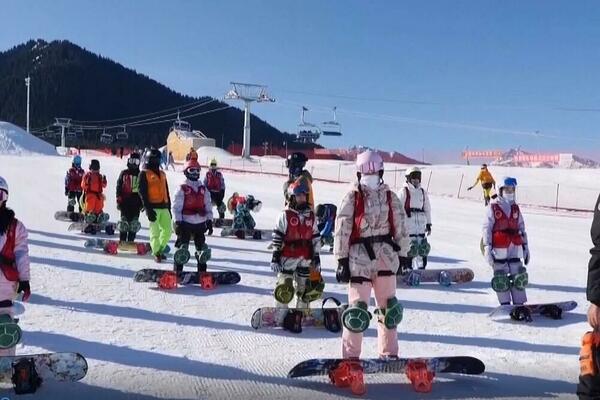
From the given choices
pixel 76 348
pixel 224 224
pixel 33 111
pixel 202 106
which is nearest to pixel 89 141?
pixel 33 111

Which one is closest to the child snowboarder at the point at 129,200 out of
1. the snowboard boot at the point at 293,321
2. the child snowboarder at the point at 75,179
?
the child snowboarder at the point at 75,179

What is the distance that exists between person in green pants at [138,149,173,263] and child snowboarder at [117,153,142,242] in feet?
6.25

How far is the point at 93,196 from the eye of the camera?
14750 mm

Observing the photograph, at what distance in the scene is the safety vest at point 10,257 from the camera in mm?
4895

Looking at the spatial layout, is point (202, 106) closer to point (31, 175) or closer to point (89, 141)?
point (89, 141)

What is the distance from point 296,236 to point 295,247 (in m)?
0.13

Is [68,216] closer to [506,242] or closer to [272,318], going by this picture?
[272,318]

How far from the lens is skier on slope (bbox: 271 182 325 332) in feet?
23.0

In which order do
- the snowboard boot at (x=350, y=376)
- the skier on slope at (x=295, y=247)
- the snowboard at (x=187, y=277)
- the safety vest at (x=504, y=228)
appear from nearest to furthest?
the snowboard boot at (x=350, y=376), the skier on slope at (x=295, y=247), the safety vest at (x=504, y=228), the snowboard at (x=187, y=277)

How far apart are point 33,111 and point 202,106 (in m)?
49.1

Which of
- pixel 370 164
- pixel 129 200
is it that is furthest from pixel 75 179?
pixel 370 164

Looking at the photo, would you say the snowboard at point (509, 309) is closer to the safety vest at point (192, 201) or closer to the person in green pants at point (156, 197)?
the safety vest at point (192, 201)

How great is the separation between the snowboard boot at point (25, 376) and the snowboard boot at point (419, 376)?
308 cm

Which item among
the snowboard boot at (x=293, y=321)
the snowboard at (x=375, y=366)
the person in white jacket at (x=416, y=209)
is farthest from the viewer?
the person in white jacket at (x=416, y=209)
